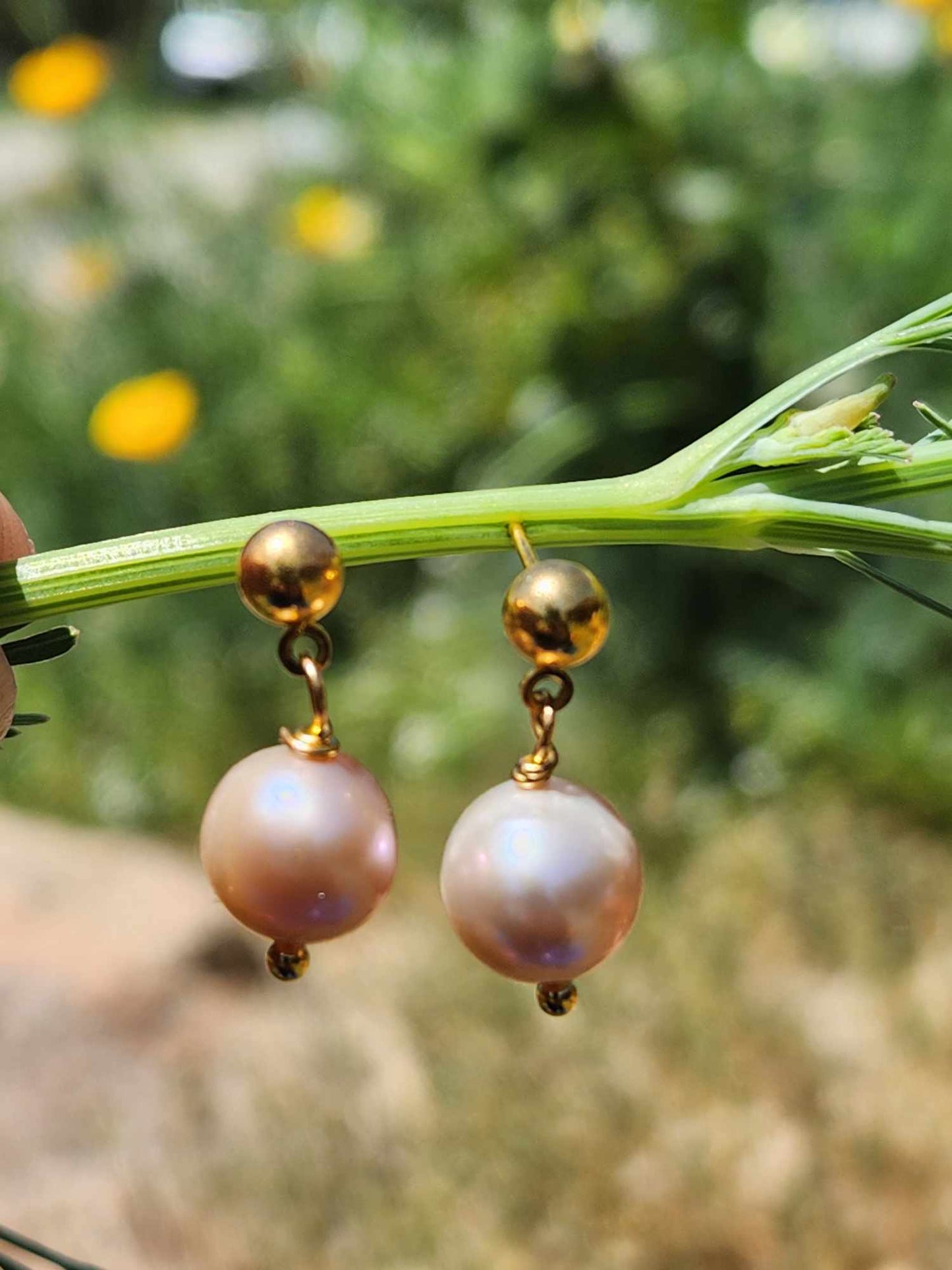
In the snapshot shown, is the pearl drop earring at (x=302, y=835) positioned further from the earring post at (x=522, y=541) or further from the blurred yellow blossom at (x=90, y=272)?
the blurred yellow blossom at (x=90, y=272)

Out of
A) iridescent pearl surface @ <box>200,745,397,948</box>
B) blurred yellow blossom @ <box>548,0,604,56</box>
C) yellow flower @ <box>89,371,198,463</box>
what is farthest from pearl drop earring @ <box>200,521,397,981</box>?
yellow flower @ <box>89,371,198,463</box>

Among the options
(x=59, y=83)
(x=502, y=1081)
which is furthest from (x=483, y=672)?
(x=59, y=83)

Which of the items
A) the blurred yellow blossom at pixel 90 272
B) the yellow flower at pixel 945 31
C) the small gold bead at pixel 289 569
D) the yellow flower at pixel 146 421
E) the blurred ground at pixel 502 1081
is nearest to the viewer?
the small gold bead at pixel 289 569

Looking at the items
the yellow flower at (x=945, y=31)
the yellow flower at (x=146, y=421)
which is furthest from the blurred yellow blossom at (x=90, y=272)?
the yellow flower at (x=945, y=31)

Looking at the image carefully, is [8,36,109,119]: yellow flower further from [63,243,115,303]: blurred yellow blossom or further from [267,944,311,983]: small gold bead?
[267,944,311,983]: small gold bead

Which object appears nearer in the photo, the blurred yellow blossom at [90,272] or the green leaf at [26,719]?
the green leaf at [26,719]

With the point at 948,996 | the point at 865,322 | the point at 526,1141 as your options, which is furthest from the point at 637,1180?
the point at 865,322

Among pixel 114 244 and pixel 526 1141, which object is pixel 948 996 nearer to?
pixel 526 1141
